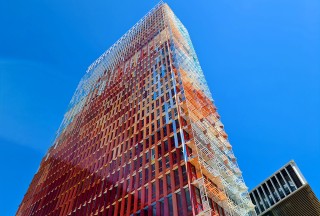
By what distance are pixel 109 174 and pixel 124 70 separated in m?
41.2

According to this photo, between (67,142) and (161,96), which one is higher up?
(67,142)

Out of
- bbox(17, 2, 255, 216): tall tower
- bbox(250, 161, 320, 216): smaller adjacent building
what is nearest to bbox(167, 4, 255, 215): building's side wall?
bbox(17, 2, 255, 216): tall tower

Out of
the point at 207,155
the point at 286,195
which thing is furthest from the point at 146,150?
the point at 286,195

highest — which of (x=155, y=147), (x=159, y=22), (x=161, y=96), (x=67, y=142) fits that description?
(x=159, y=22)

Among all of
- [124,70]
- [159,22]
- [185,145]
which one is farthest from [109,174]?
[159,22]

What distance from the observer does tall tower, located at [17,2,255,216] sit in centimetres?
3897

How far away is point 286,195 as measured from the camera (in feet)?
312

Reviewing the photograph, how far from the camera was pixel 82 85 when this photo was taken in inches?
4417

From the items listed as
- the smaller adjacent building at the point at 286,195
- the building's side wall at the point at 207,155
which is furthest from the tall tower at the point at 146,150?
the smaller adjacent building at the point at 286,195

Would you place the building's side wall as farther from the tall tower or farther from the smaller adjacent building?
the smaller adjacent building

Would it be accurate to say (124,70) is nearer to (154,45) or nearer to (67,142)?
(154,45)

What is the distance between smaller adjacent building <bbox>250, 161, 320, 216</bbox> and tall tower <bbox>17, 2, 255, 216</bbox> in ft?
161

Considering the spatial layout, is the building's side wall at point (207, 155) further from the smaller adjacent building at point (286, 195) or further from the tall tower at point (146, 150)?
the smaller adjacent building at point (286, 195)

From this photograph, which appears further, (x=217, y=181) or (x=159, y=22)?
(x=159, y=22)
